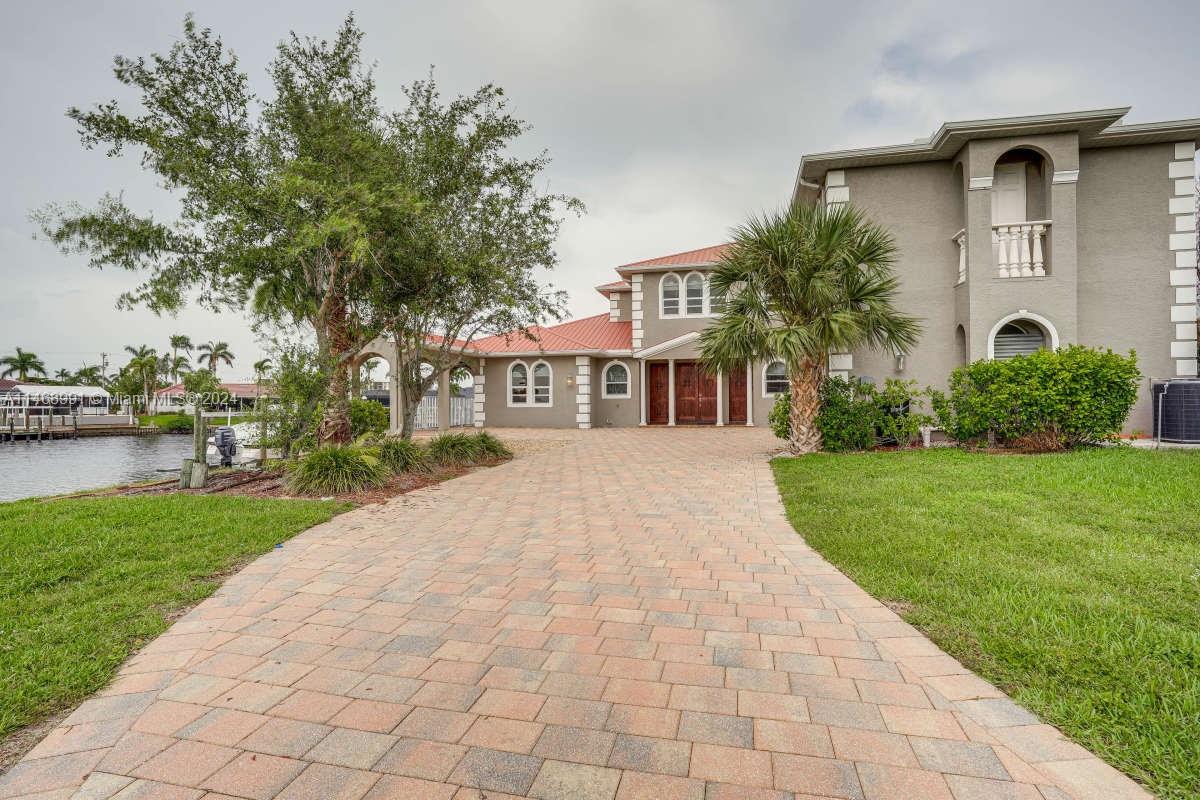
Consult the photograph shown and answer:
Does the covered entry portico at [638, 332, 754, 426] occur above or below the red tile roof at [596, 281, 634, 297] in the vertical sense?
below

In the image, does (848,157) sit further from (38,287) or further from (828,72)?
(38,287)

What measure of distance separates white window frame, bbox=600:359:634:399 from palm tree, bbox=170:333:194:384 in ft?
202

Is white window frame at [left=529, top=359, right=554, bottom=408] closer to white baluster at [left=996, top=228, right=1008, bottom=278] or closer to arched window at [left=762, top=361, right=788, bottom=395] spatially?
arched window at [left=762, top=361, right=788, bottom=395]

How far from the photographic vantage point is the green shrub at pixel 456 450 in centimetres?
1050

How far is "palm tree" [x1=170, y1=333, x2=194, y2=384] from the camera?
208 feet

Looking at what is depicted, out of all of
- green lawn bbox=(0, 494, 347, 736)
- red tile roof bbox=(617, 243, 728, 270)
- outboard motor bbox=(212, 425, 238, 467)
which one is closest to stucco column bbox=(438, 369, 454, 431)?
outboard motor bbox=(212, 425, 238, 467)

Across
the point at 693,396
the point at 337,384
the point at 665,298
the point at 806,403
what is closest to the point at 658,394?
the point at 693,396

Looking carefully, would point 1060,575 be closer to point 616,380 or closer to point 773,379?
point 773,379

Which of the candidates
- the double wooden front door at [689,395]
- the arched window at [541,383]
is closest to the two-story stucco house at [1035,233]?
the double wooden front door at [689,395]

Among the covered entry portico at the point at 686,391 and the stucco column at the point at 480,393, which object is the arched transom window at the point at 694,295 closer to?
the covered entry portico at the point at 686,391

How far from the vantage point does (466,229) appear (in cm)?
998

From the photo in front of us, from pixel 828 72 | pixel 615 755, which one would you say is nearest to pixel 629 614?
pixel 615 755

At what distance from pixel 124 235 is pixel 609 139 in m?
11.2

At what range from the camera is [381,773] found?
1990mm
